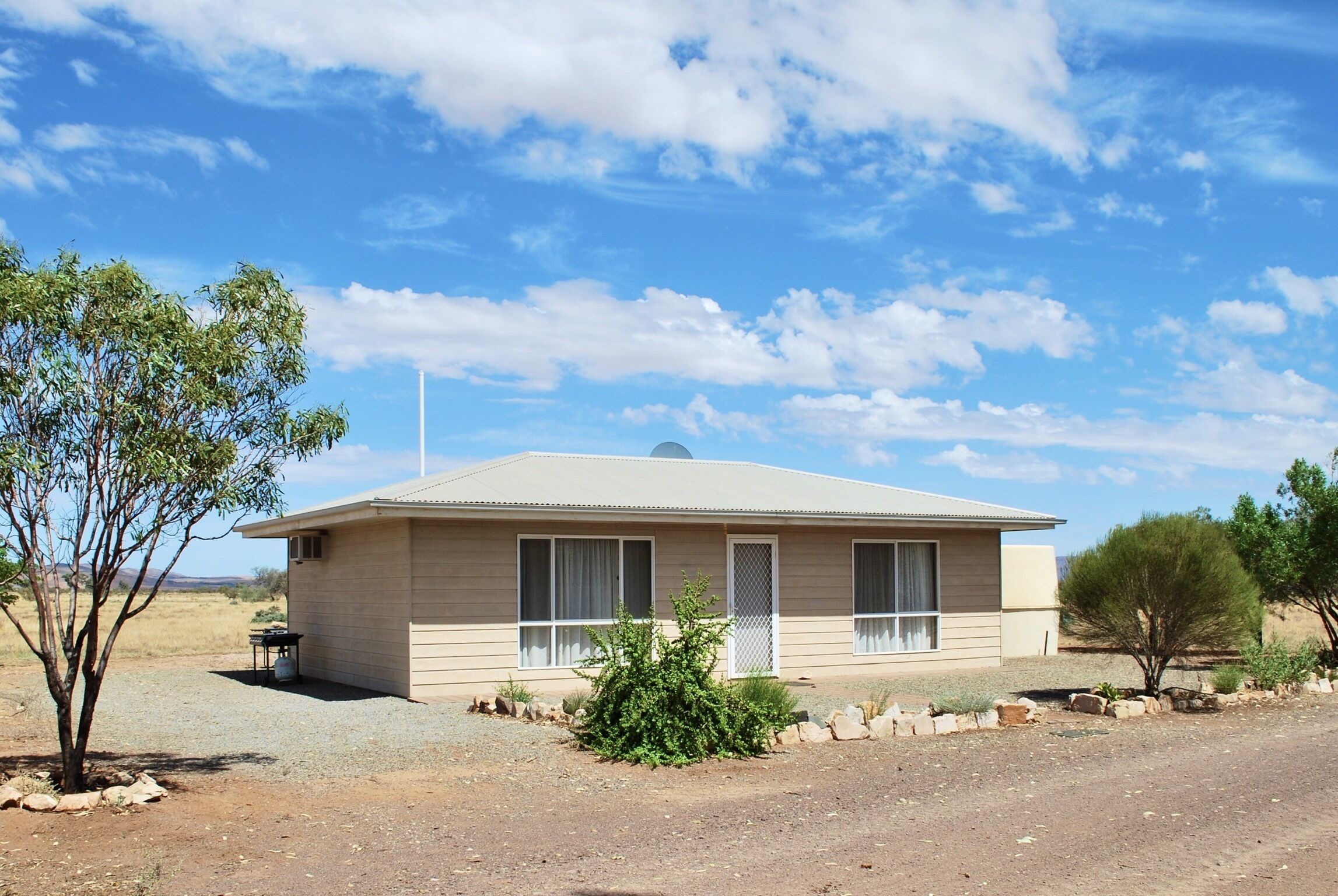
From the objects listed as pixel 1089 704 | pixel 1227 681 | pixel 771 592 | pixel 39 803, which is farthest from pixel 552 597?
pixel 1227 681

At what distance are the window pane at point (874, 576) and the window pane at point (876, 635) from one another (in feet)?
0.50

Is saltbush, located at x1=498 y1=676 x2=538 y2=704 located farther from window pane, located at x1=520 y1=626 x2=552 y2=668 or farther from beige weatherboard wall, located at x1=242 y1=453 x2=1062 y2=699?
window pane, located at x1=520 y1=626 x2=552 y2=668

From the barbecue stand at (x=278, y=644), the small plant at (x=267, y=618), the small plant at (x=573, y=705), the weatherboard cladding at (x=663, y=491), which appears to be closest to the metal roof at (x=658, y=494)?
the weatherboard cladding at (x=663, y=491)

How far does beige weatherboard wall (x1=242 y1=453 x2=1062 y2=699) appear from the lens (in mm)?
14383

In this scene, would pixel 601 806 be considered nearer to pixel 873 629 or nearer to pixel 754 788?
pixel 754 788

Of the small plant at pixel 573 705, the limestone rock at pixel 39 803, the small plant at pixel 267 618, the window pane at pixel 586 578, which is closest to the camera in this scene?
the limestone rock at pixel 39 803

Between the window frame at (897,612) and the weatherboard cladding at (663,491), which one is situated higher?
the weatherboard cladding at (663,491)

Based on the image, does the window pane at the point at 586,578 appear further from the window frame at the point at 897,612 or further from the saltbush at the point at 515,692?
the window frame at the point at 897,612

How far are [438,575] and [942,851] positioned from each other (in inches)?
340

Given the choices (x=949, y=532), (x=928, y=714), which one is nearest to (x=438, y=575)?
(x=928, y=714)

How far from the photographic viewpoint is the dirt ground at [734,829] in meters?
6.34

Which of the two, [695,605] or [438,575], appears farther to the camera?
[438,575]

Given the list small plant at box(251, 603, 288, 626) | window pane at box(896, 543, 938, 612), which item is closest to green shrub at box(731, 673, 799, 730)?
window pane at box(896, 543, 938, 612)

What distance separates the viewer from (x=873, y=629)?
57.4 ft
